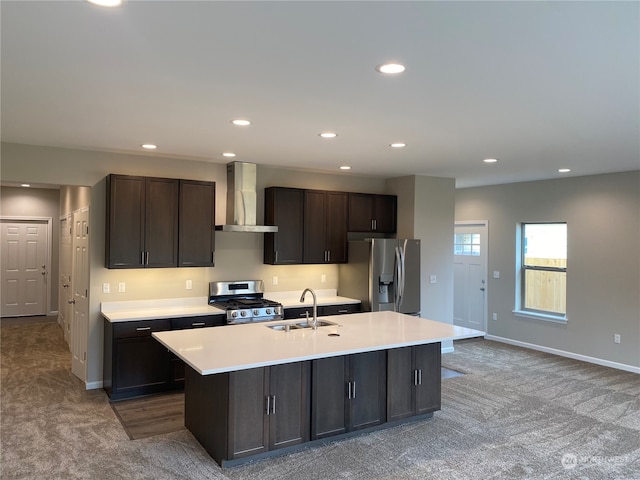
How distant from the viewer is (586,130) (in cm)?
391

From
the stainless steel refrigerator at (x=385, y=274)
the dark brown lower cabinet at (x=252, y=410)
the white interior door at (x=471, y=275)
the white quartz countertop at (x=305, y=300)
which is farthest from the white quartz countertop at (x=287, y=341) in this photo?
the white interior door at (x=471, y=275)

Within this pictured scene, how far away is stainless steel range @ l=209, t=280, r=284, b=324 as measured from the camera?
5.30m

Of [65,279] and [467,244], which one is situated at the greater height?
[467,244]

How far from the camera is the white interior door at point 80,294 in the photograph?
5.22 meters

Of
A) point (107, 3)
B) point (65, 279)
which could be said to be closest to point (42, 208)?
point (65, 279)

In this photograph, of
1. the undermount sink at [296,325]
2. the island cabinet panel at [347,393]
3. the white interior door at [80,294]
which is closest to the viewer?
the island cabinet panel at [347,393]

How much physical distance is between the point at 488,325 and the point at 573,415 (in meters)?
3.50

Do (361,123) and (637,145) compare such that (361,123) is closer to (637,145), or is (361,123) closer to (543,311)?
(637,145)

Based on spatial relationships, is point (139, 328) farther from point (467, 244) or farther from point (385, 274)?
point (467, 244)

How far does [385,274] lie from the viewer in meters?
6.20

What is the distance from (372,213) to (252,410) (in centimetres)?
387

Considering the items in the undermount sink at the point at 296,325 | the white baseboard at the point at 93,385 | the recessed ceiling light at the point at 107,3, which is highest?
the recessed ceiling light at the point at 107,3

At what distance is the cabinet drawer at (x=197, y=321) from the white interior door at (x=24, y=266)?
20.1 feet

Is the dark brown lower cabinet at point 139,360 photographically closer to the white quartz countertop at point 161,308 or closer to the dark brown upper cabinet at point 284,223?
the white quartz countertop at point 161,308
